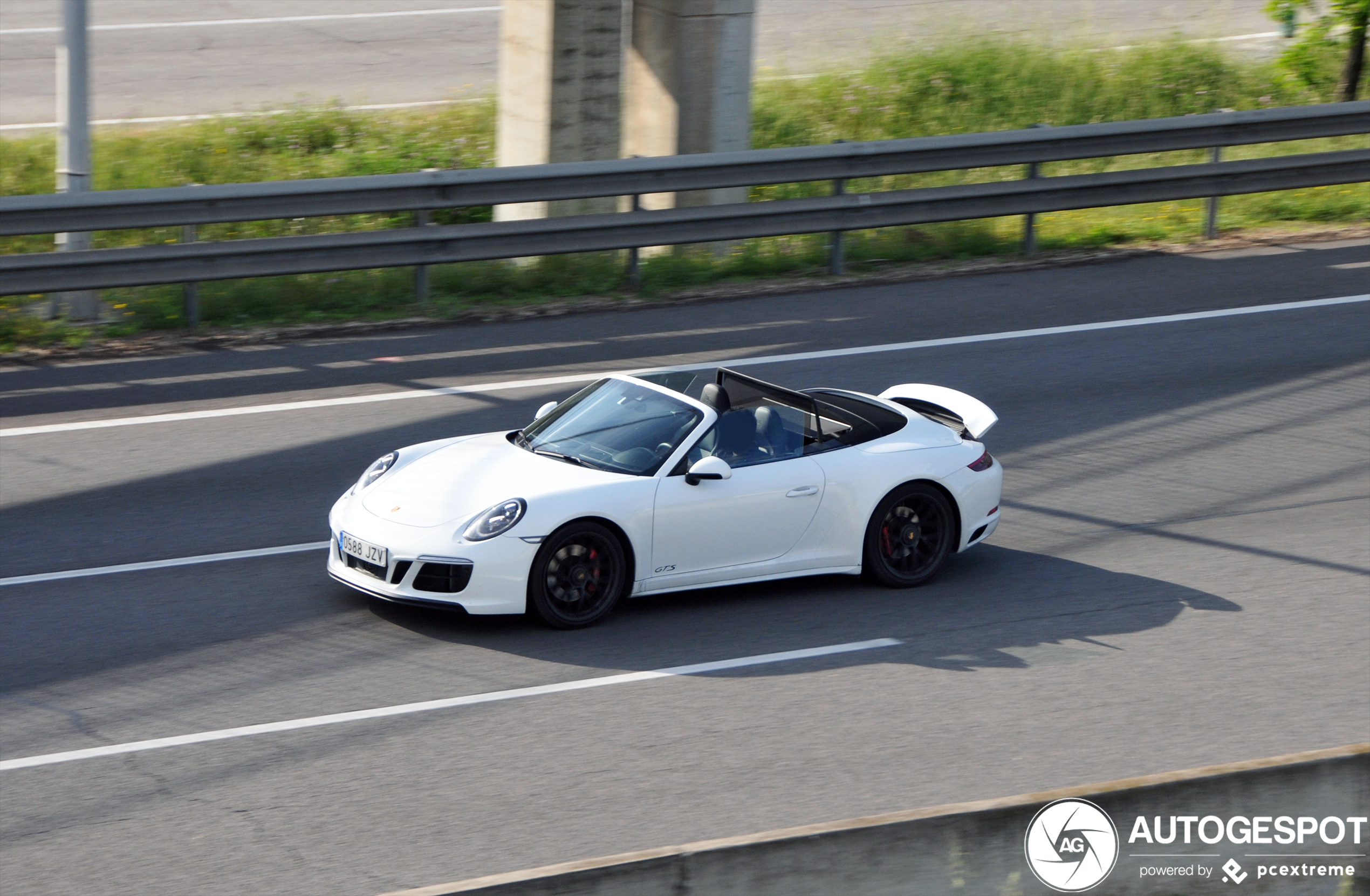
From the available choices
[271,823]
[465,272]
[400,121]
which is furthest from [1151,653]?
[400,121]

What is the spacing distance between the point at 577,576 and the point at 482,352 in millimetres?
5220

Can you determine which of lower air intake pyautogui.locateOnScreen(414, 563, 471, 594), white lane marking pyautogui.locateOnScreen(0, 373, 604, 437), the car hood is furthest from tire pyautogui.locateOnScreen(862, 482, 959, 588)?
white lane marking pyautogui.locateOnScreen(0, 373, 604, 437)

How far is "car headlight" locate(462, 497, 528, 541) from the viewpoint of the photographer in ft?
25.4

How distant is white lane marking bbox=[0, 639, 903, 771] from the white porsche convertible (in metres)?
0.61

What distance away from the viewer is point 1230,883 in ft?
16.5

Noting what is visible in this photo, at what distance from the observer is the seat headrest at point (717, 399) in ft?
27.9

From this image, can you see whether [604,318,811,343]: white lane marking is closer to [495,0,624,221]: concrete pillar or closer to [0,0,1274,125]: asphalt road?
[495,0,624,221]: concrete pillar

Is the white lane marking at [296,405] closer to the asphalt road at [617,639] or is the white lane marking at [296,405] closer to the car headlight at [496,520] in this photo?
the asphalt road at [617,639]

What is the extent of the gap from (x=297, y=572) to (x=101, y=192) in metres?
5.48

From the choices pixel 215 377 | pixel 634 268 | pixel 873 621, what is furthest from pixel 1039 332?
pixel 215 377

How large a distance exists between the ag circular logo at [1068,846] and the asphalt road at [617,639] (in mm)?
1479

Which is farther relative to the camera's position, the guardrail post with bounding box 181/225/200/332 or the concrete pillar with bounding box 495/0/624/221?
the concrete pillar with bounding box 495/0/624/221

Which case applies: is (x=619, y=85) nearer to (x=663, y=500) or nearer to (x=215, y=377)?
(x=215, y=377)

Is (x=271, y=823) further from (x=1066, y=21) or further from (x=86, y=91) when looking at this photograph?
(x=1066, y=21)
